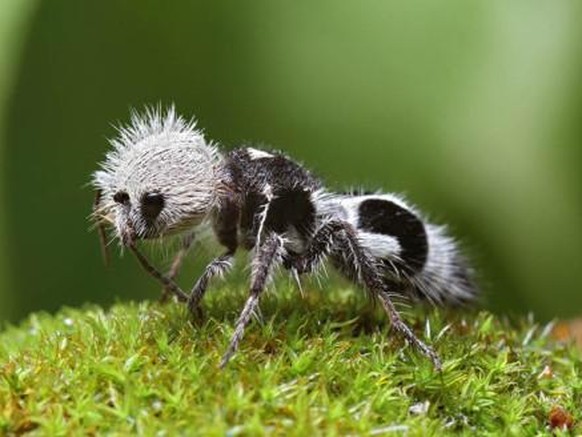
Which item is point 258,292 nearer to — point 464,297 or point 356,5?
point 464,297

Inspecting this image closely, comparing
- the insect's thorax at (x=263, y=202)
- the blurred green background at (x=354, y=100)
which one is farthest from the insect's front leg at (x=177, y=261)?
the blurred green background at (x=354, y=100)

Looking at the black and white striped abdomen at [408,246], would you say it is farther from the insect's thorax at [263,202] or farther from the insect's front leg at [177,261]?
the insect's front leg at [177,261]

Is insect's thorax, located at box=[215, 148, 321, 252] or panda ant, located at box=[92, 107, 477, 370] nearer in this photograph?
panda ant, located at box=[92, 107, 477, 370]

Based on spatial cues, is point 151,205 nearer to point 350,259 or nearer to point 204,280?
point 204,280

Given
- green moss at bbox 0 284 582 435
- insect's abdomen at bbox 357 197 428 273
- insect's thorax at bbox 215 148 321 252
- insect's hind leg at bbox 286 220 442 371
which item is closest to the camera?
green moss at bbox 0 284 582 435

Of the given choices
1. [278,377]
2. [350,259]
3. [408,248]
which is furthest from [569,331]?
[278,377]

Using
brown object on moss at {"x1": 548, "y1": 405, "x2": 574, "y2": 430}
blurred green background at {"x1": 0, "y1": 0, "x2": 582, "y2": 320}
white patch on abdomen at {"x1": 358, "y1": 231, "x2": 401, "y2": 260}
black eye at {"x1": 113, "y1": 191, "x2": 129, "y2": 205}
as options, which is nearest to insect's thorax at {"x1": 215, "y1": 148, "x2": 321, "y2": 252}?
white patch on abdomen at {"x1": 358, "y1": 231, "x2": 401, "y2": 260}

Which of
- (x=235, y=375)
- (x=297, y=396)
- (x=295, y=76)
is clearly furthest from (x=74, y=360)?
(x=295, y=76)

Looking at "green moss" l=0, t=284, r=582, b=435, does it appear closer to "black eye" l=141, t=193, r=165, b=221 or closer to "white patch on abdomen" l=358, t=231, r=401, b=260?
"white patch on abdomen" l=358, t=231, r=401, b=260
